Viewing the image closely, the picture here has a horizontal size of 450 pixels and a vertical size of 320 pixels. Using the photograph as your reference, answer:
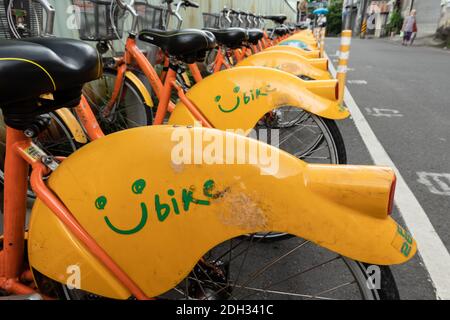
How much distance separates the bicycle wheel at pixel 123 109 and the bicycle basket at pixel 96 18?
1.15ft

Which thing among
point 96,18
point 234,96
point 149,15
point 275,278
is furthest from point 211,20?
point 275,278

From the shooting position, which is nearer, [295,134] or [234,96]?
[234,96]

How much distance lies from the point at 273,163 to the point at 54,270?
858 millimetres

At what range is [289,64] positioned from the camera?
371 centimetres

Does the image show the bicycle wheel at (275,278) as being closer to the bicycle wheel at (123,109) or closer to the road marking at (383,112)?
the bicycle wheel at (123,109)

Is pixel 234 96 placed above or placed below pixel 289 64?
below

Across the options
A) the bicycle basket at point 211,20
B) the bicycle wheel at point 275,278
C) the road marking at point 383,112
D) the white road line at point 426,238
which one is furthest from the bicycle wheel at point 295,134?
the bicycle basket at point 211,20

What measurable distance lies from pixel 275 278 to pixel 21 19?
2.40 metres

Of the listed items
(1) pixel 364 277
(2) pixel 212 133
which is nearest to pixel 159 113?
(2) pixel 212 133

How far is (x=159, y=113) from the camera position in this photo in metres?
2.86

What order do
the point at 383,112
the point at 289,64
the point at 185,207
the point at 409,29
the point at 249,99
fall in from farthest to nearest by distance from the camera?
the point at 409,29 < the point at 383,112 < the point at 289,64 < the point at 249,99 < the point at 185,207

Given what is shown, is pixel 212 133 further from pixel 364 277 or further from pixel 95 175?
pixel 364 277

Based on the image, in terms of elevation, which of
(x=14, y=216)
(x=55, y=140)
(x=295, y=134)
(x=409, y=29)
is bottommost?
(x=295, y=134)

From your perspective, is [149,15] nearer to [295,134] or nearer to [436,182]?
[295,134]
